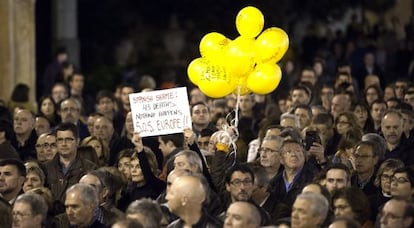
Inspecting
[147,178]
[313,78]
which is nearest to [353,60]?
[313,78]

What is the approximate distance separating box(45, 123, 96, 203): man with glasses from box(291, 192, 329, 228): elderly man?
3.85 metres

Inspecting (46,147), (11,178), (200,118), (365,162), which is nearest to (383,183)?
(365,162)

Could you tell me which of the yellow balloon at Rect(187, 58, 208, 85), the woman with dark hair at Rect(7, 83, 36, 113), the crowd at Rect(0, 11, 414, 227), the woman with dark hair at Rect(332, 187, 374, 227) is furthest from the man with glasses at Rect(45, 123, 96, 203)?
the woman with dark hair at Rect(7, 83, 36, 113)

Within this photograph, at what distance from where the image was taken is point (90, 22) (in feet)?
117

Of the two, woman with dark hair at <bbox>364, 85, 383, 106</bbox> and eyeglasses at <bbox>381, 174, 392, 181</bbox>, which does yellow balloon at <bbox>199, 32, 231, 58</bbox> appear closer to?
eyeglasses at <bbox>381, 174, 392, 181</bbox>

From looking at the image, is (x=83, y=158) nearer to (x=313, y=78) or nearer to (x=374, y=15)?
(x=313, y=78)

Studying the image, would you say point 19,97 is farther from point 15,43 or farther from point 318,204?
point 318,204

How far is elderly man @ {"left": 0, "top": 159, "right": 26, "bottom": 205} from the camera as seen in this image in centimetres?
1608

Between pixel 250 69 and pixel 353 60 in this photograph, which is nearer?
pixel 250 69

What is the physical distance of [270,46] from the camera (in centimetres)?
1750

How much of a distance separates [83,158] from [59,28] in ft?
51.1

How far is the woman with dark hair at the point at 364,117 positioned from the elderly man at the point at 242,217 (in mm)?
7189

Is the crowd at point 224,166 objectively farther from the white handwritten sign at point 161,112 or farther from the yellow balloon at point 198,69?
the yellow balloon at point 198,69

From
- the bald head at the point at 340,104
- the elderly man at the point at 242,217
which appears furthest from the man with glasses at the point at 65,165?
the bald head at the point at 340,104
